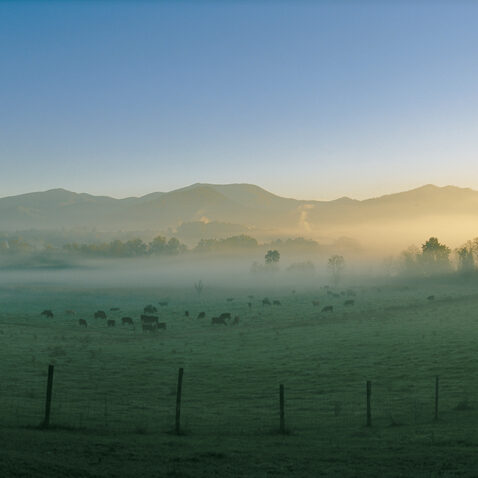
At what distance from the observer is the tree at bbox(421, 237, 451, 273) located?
526 feet

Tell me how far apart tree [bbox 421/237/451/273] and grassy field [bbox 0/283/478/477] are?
10851 centimetres

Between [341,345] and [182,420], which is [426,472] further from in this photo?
[341,345]

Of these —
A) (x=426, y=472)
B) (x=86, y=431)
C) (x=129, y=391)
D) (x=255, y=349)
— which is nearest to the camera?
(x=426, y=472)

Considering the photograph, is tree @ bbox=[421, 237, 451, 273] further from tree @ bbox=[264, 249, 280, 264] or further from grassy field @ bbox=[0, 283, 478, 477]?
grassy field @ bbox=[0, 283, 478, 477]

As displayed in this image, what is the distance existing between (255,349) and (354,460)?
28.5m

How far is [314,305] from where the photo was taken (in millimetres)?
86000

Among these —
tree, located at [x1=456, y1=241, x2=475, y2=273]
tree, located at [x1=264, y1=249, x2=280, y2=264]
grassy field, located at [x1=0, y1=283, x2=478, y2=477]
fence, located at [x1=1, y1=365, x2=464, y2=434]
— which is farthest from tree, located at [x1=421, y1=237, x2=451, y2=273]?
fence, located at [x1=1, y1=365, x2=464, y2=434]

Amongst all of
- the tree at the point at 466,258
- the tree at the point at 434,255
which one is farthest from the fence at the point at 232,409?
the tree at the point at 434,255

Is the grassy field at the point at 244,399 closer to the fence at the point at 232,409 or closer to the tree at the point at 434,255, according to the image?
the fence at the point at 232,409

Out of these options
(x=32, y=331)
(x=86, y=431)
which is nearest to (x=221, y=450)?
(x=86, y=431)

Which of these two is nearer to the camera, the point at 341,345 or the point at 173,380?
the point at 173,380

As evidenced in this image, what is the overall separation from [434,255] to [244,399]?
151768 mm

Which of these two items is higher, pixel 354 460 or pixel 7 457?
pixel 7 457

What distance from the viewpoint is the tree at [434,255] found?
160250mm
